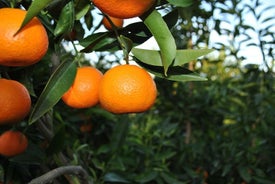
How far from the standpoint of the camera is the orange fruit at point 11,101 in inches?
24.3

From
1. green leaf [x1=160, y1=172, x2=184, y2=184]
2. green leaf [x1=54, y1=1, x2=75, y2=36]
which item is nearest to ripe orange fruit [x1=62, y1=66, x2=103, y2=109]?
green leaf [x1=54, y1=1, x2=75, y2=36]

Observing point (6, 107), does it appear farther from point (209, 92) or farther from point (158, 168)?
point (209, 92)

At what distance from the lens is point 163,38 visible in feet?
2.01

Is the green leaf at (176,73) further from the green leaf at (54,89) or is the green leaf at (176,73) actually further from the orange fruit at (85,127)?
the orange fruit at (85,127)

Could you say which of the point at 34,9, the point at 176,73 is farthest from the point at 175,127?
the point at 34,9

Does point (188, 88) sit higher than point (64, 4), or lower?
lower

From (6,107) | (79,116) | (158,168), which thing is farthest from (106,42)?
(79,116)

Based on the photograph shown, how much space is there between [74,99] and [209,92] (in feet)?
4.44

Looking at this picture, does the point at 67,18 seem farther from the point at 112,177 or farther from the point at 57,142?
the point at 112,177

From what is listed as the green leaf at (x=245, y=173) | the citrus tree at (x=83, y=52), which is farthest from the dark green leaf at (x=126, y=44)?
the green leaf at (x=245, y=173)

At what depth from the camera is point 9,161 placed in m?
1.03

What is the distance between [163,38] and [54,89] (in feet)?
0.64

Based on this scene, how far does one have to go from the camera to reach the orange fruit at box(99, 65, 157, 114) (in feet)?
2.07

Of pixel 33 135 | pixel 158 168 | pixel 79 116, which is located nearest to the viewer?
pixel 33 135
